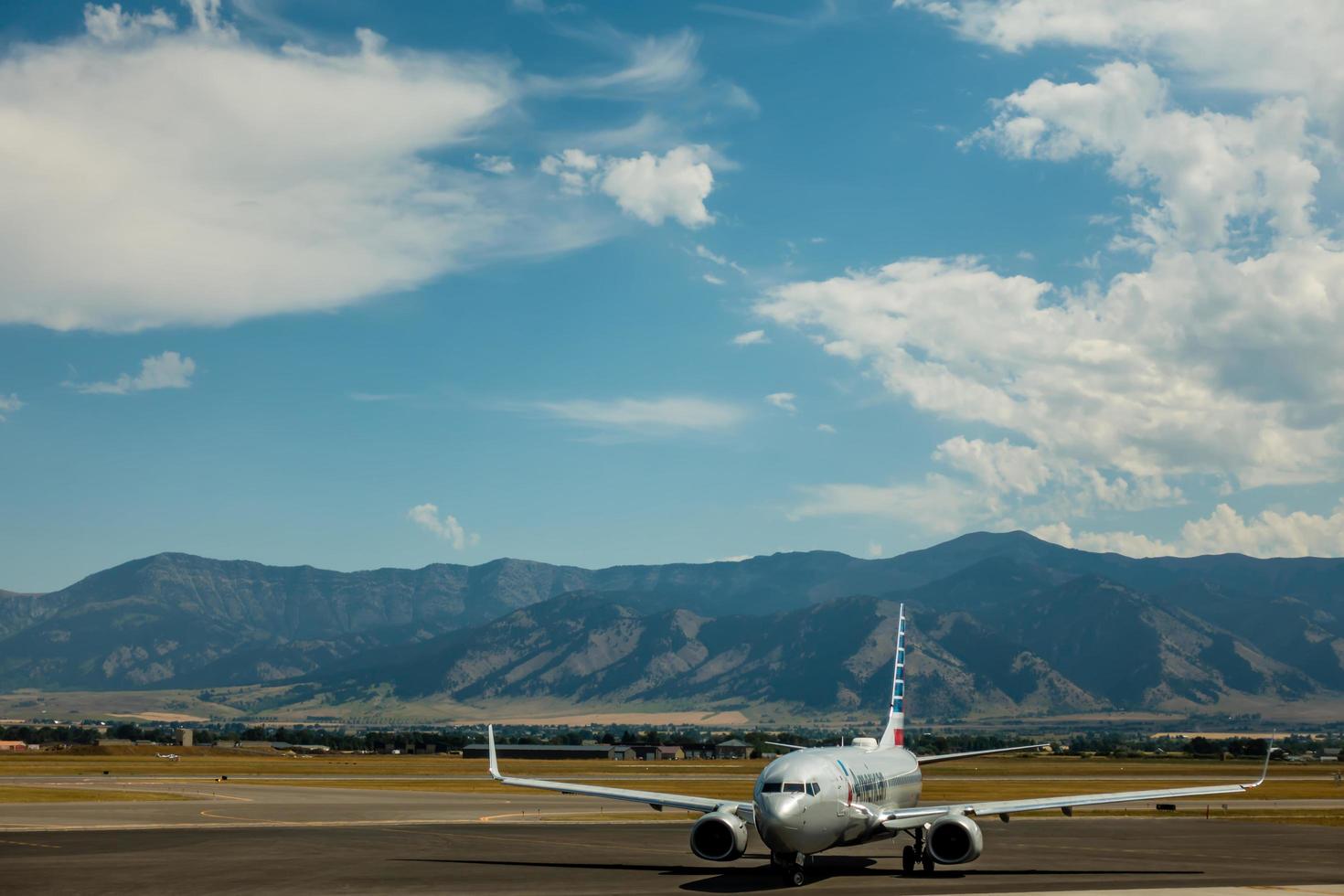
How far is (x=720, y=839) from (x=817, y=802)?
4024mm

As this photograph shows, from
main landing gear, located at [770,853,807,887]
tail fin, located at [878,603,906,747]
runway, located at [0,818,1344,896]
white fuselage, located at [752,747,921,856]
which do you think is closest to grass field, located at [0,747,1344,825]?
runway, located at [0,818,1344,896]

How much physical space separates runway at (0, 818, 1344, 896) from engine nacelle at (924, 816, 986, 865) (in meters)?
0.84

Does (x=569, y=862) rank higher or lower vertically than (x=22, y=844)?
lower

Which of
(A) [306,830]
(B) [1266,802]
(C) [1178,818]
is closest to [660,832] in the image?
(A) [306,830]

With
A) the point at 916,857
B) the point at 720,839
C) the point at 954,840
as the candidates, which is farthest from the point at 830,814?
the point at 916,857

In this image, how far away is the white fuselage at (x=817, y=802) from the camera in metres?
43.0

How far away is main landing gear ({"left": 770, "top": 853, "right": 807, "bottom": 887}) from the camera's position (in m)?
44.0

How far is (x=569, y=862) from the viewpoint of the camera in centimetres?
5294

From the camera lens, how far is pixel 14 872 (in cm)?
4644

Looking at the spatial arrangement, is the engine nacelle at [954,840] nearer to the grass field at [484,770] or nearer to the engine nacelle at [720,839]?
the engine nacelle at [720,839]

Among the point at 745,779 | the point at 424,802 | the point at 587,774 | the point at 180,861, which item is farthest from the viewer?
the point at 587,774

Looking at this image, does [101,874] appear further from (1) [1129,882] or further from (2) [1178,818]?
(2) [1178,818]

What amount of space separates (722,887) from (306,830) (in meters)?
32.4

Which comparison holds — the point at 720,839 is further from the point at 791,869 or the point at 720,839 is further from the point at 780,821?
the point at 780,821
